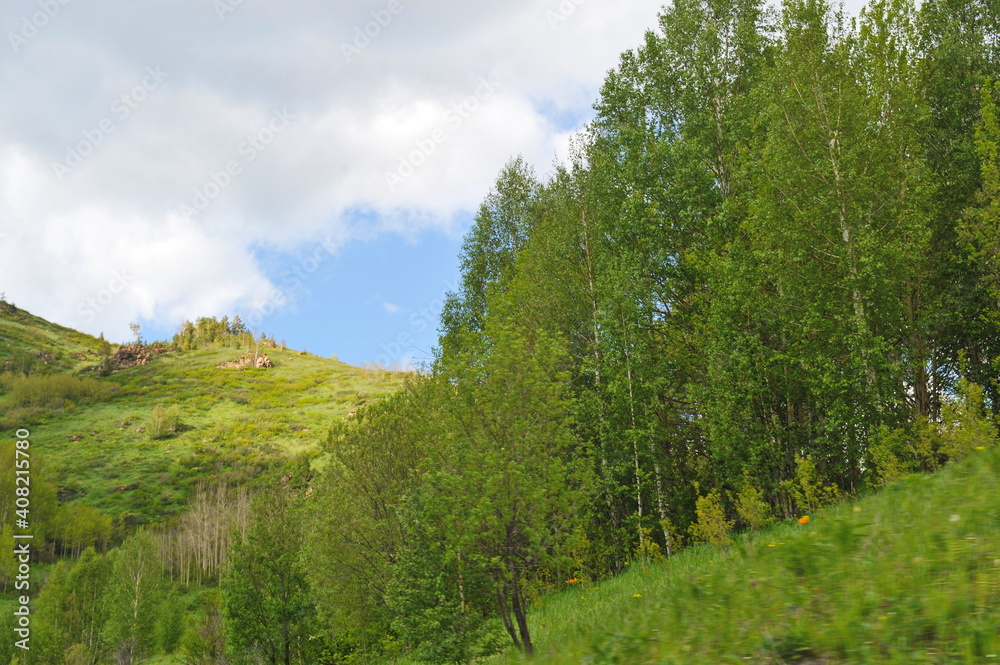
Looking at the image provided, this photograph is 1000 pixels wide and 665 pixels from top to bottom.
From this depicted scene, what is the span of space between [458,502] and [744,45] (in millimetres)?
23379

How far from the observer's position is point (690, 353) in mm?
22031

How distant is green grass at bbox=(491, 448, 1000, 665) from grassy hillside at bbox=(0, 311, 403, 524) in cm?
10329

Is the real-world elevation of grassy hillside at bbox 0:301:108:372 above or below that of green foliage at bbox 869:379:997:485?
above

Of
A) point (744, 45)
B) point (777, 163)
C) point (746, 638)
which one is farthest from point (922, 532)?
point (744, 45)

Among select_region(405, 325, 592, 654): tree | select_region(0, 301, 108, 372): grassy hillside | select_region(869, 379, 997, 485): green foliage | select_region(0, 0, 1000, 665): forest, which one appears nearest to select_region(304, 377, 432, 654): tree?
select_region(0, 0, 1000, 665): forest

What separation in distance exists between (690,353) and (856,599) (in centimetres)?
1847

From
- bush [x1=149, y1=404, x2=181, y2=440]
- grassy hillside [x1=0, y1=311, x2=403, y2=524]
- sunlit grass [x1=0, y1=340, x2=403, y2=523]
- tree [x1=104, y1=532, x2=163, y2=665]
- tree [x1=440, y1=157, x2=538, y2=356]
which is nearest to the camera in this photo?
tree [x1=440, y1=157, x2=538, y2=356]

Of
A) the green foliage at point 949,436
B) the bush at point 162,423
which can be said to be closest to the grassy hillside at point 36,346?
the bush at point 162,423

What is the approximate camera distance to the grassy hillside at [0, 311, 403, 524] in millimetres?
99500

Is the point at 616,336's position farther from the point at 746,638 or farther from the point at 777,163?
the point at 746,638

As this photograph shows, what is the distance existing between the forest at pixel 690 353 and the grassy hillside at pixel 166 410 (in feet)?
275

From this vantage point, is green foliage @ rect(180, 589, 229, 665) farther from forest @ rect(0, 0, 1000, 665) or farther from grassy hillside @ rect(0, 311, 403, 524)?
grassy hillside @ rect(0, 311, 403, 524)

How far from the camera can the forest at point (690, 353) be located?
476 inches

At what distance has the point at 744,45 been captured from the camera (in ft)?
82.0
